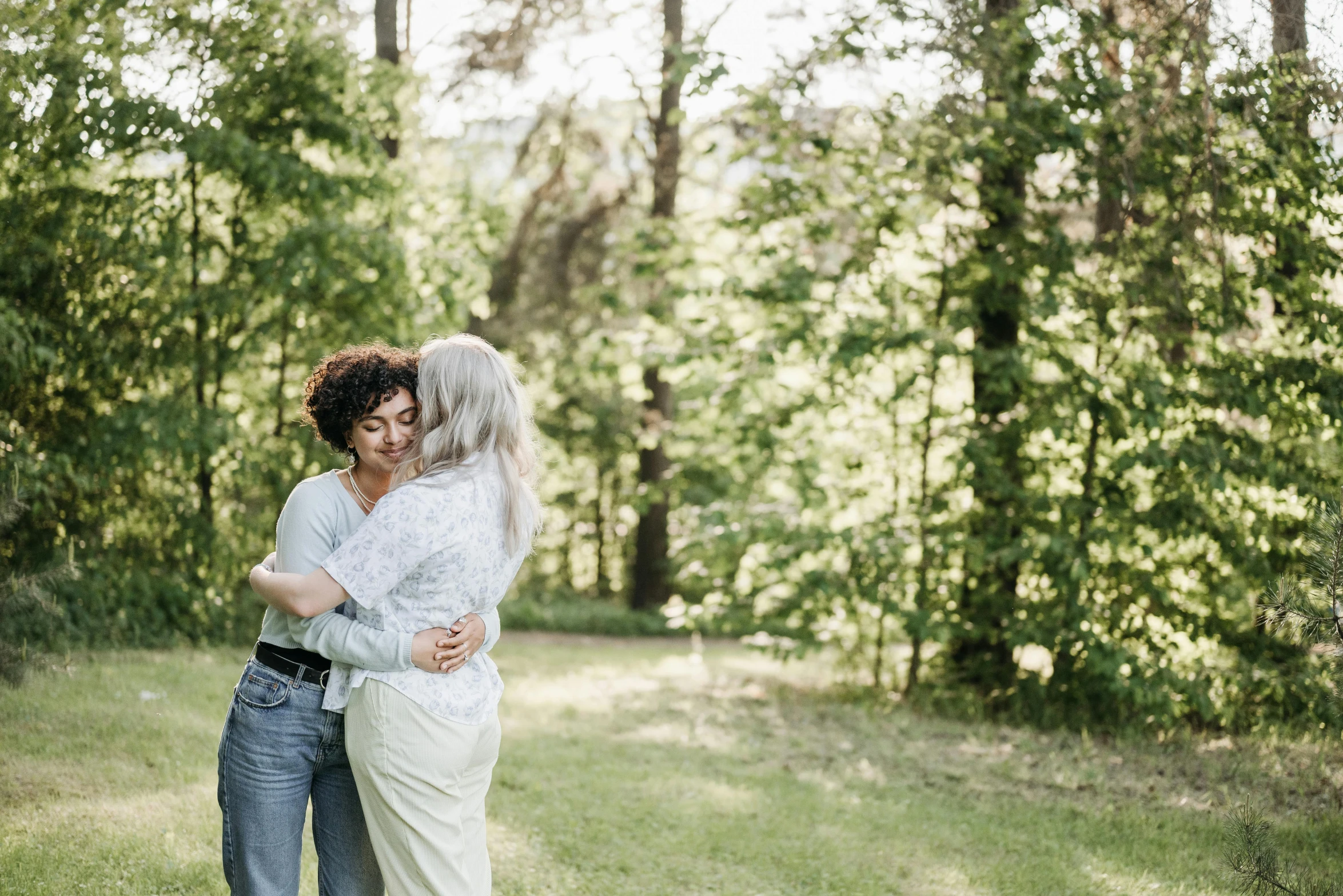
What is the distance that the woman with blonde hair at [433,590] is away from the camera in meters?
2.51

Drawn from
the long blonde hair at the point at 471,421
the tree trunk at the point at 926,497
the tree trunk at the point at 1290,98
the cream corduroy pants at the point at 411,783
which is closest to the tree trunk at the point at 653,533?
the tree trunk at the point at 926,497

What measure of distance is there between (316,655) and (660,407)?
12742 mm

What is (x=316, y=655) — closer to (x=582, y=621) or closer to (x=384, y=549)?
(x=384, y=549)

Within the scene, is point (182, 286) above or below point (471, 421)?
above

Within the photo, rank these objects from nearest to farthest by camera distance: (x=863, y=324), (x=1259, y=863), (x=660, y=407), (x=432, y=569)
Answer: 1. (x=432, y=569)
2. (x=1259, y=863)
3. (x=863, y=324)
4. (x=660, y=407)

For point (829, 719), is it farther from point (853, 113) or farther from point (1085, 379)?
point (853, 113)

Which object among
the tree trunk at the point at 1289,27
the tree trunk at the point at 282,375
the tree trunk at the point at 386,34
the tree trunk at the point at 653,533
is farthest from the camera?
the tree trunk at the point at 653,533

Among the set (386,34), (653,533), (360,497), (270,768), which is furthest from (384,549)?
(653,533)

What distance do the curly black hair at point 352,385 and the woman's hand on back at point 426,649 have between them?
632 mm

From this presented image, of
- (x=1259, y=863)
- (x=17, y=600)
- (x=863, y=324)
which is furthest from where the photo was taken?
(x=863, y=324)

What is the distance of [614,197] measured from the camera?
15.1 metres

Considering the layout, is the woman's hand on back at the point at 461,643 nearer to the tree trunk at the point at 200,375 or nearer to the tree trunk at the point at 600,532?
the tree trunk at the point at 200,375

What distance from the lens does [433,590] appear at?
2621mm

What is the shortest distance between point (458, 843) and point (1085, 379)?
5.76 metres
